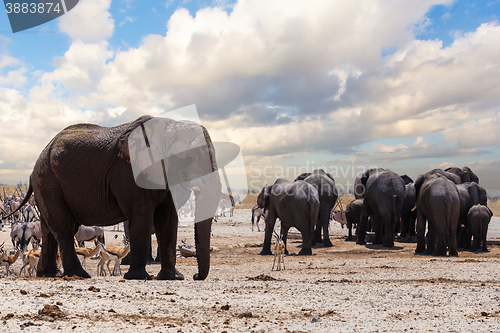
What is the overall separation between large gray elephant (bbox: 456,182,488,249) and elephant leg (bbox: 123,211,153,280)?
15.2m

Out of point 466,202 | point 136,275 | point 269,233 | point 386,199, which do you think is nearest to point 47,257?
point 136,275

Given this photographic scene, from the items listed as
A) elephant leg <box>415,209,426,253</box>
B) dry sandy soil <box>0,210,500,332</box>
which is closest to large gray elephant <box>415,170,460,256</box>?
elephant leg <box>415,209,426,253</box>

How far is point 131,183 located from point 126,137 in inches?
35.6

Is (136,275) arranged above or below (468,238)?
below

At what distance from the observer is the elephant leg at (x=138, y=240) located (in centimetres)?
807

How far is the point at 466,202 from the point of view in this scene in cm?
1902

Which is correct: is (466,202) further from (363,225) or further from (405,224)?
(405,224)

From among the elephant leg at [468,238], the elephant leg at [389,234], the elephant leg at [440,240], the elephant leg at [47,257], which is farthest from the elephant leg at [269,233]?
the elephant leg at [47,257]

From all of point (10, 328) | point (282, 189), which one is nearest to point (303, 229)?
point (282, 189)

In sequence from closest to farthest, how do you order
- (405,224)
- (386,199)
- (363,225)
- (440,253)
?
(440,253) < (386,199) < (363,225) < (405,224)

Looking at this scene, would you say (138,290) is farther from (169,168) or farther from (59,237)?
(59,237)

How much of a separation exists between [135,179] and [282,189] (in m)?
9.93

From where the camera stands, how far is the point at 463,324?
539 cm

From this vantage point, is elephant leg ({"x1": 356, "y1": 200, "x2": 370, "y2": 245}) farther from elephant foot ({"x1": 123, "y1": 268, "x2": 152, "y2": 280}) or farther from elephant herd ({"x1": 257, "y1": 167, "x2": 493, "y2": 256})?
elephant foot ({"x1": 123, "y1": 268, "x2": 152, "y2": 280})
